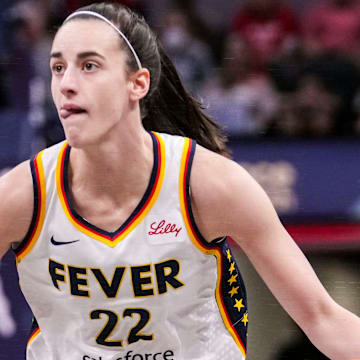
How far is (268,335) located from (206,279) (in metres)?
1.87

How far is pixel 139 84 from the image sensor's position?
188 centimetres

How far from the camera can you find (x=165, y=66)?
2092 mm

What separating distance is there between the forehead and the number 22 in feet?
1.92

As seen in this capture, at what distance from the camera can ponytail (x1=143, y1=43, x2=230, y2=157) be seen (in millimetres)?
2113

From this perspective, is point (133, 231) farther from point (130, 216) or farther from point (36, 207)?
point (36, 207)

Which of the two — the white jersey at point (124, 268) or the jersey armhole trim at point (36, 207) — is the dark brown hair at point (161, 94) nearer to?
the white jersey at point (124, 268)

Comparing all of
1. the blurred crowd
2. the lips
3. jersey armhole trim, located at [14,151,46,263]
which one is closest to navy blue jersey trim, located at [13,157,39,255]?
jersey armhole trim, located at [14,151,46,263]

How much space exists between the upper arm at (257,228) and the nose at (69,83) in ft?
1.13

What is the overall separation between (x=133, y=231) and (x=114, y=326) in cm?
23

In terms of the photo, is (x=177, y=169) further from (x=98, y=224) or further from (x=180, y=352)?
(x=180, y=352)

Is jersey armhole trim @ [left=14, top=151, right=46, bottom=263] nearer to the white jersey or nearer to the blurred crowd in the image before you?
the white jersey

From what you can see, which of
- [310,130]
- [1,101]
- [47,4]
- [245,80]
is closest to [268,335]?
[310,130]

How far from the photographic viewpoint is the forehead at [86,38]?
1769mm

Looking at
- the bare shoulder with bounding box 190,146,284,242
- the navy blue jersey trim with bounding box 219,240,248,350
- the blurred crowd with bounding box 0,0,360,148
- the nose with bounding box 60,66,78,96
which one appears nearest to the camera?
the nose with bounding box 60,66,78,96
